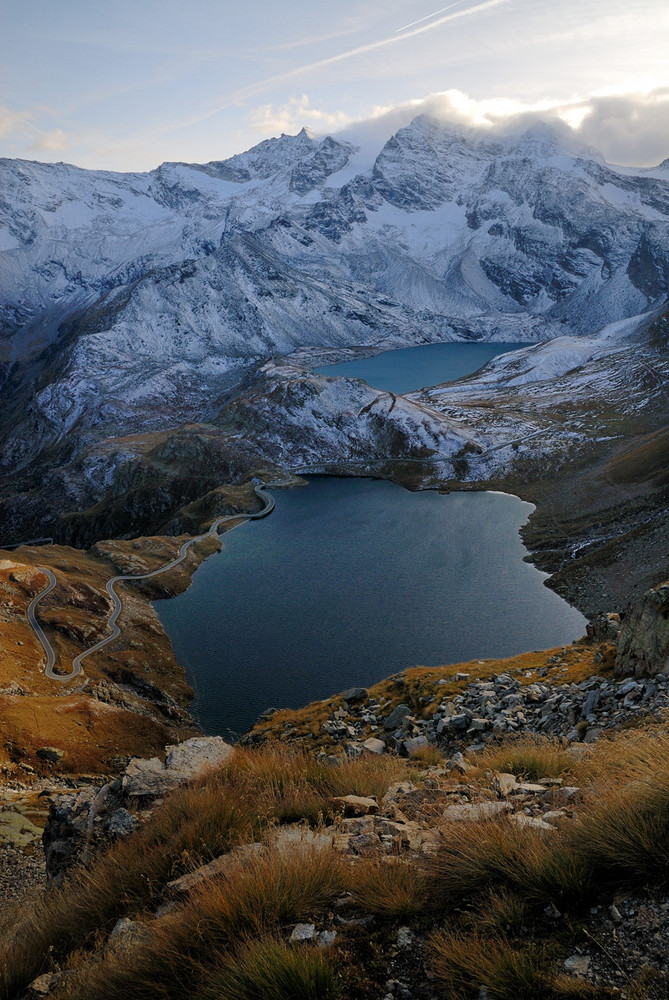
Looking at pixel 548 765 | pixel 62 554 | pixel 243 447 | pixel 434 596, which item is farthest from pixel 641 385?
pixel 548 765

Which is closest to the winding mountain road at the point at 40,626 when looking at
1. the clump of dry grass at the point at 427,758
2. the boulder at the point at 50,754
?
the boulder at the point at 50,754

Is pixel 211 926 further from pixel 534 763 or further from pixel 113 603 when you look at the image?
pixel 113 603

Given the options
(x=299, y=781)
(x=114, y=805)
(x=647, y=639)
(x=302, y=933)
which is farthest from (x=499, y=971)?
(x=647, y=639)

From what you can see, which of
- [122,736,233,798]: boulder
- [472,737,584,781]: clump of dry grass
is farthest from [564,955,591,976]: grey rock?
[122,736,233,798]: boulder

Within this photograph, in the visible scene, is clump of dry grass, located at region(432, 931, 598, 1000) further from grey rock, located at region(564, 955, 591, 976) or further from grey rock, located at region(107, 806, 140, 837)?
grey rock, located at region(107, 806, 140, 837)

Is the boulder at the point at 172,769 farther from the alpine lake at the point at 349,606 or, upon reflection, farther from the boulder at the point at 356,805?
the alpine lake at the point at 349,606

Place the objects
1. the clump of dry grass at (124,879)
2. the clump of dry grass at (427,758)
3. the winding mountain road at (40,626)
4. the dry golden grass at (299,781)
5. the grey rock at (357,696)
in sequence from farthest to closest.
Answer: the winding mountain road at (40,626), the grey rock at (357,696), the clump of dry grass at (427,758), the dry golden grass at (299,781), the clump of dry grass at (124,879)

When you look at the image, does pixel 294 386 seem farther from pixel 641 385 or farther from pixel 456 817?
pixel 456 817
